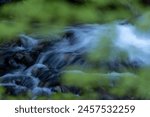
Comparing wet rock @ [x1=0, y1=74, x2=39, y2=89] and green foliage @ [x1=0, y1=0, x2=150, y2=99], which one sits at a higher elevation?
green foliage @ [x1=0, y1=0, x2=150, y2=99]

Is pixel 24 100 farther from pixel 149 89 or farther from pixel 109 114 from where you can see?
pixel 149 89

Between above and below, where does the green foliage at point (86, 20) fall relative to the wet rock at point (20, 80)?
above

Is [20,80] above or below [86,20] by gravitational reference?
below

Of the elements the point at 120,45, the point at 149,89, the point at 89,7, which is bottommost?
the point at 149,89

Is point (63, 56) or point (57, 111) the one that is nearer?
point (57, 111)

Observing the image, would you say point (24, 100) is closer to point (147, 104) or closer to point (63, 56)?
point (63, 56)

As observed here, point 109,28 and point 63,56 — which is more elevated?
point 109,28

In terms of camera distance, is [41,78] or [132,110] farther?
[41,78]

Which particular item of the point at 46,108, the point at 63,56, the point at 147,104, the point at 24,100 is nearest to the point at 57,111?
the point at 46,108

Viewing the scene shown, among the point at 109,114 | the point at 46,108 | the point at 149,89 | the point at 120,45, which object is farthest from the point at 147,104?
the point at 46,108
